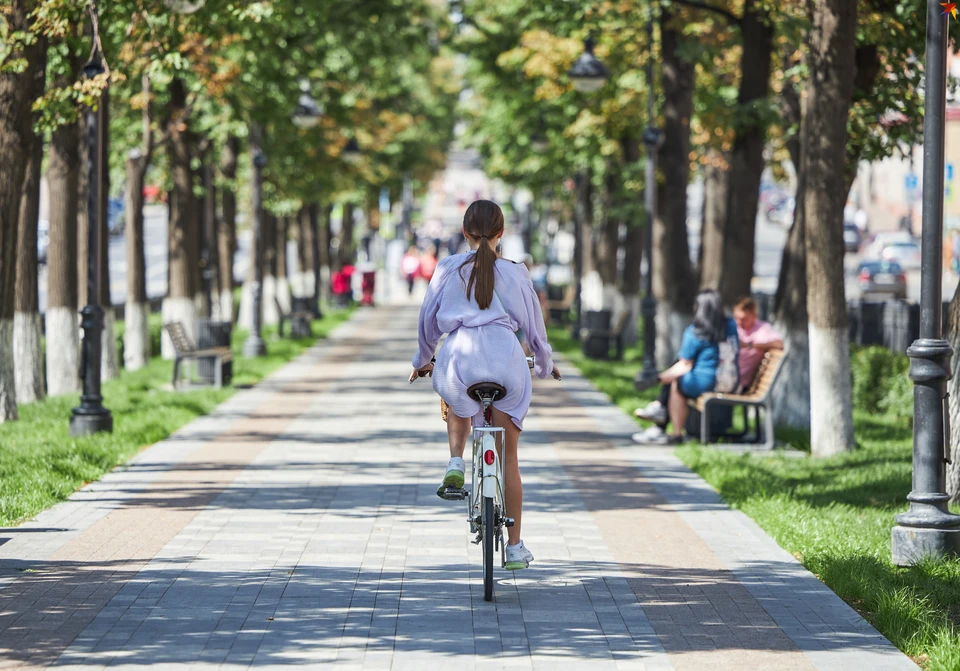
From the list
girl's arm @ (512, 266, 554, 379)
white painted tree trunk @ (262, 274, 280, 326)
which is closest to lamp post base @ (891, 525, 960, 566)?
girl's arm @ (512, 266, 554, 379)

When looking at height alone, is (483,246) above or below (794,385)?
above

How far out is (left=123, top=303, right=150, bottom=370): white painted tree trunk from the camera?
22.9 metres

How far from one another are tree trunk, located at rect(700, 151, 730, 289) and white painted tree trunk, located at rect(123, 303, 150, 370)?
8061 millimetres

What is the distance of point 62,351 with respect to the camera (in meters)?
18.3

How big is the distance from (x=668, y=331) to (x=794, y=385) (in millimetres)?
7317

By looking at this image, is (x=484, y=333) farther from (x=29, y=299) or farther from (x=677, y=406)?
(x=29, y=299)

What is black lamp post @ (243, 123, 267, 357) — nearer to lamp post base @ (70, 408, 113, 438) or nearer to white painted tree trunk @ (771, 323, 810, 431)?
lamp post base @ (70, 408, 113, 438)

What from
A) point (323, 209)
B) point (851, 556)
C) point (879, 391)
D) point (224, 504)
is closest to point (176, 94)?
point (879, 391)

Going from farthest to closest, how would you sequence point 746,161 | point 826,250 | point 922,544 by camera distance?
point 746,161
point 826,250
point 922,544

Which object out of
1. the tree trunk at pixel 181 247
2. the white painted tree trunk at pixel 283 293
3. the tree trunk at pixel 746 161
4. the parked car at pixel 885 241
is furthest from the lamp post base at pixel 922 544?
the parked car at pixel 885 241

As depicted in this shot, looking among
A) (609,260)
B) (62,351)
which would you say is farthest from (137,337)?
(609,260)

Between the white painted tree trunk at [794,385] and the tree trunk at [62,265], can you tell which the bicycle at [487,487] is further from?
the tree trunk at [62,265]

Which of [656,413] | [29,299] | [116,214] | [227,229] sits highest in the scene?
[116,214]

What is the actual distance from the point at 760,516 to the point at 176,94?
669 inches
